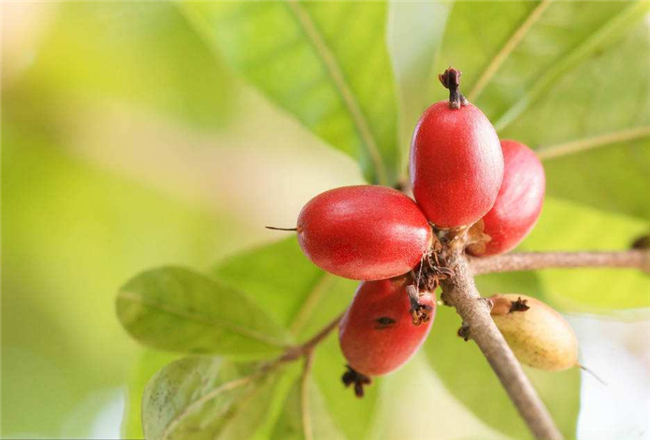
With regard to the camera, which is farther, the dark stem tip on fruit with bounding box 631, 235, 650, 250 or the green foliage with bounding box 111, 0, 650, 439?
the dark stem tip on fruit with bounding box 631, 235, 650, 250

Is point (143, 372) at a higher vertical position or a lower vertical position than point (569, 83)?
lower

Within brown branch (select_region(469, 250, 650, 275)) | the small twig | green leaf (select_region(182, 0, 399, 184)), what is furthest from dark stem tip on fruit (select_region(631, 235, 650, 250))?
the small twig

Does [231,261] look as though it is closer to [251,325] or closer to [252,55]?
[251,325]

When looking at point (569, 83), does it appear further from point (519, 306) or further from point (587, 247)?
point (519, 306)

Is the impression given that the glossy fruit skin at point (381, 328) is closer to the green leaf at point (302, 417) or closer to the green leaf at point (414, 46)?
the green leaf at point (302, 417)

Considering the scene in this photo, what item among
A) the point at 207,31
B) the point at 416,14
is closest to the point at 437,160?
the point at 207,31

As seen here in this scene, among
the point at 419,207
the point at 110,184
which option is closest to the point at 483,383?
the point at 419,207

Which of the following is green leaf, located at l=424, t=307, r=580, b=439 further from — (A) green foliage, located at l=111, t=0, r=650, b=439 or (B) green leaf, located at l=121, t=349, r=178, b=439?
(B) green leaf, located at l=121, t=349, r=178, b=439
